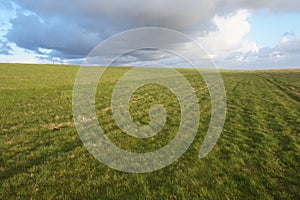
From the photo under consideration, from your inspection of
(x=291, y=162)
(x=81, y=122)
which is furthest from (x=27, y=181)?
(x=291, y=162)

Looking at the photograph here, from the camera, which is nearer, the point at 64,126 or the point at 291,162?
the point at 291,162

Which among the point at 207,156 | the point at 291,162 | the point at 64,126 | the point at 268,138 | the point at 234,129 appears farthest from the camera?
the point at 64,126

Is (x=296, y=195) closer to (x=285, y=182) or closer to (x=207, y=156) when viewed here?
(x=285, y=182)

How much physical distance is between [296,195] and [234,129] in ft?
18.8

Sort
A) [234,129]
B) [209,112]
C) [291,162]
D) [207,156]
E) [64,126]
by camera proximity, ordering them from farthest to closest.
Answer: [209,112] < [64,126] < [234,129] < [207,156] < [291,162]

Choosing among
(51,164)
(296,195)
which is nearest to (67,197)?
(51,164)

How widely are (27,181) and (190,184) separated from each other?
193 inches

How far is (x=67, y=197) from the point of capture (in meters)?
5.21

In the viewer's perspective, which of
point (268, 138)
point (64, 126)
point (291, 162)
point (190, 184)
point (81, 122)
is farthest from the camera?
point (81, 122)

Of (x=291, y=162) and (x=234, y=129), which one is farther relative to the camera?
(x=234, y=129)

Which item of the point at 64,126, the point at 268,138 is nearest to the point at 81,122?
the point at 64,126

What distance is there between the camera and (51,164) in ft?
22.9

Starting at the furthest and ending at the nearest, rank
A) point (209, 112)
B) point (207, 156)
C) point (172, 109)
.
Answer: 1. point (172, 109)
2. point (209, 112)
3. point (207, 156)

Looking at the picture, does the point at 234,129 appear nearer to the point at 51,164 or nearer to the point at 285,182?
the point at 285,182
